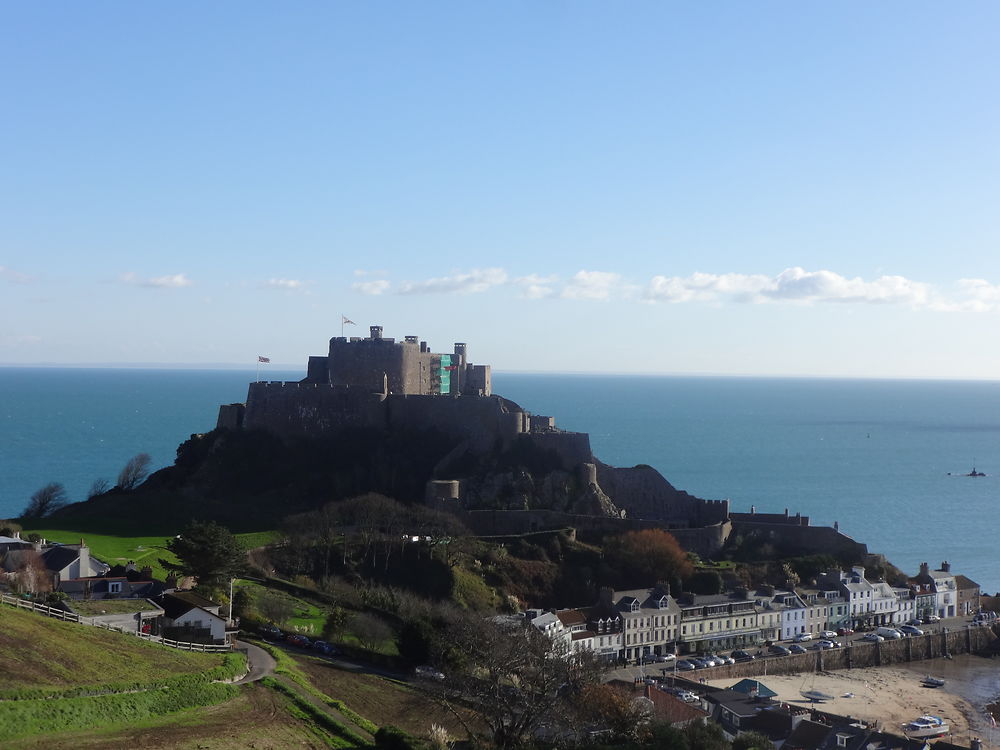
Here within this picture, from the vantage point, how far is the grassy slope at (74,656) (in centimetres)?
2891

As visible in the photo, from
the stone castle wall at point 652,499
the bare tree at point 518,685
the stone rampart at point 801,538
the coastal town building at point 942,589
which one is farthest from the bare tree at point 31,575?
the coastal town building at point 942,589

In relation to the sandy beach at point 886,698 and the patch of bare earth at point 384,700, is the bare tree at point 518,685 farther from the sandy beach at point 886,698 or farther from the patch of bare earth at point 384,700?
the sandy beach at point 886,698

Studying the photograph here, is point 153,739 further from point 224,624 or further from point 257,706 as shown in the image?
point 224,624

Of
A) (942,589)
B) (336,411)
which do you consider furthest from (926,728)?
(336,411)

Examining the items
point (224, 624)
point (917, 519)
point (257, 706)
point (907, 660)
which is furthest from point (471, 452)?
point (917, 519)

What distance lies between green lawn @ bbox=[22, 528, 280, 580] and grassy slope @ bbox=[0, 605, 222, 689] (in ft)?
50.0

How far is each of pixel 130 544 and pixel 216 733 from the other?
99.2 ft

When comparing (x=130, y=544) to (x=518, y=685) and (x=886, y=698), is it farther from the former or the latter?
(x=886, y=698)

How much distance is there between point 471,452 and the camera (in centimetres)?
6969

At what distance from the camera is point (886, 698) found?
53062 mm

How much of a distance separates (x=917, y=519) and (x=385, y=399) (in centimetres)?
5714

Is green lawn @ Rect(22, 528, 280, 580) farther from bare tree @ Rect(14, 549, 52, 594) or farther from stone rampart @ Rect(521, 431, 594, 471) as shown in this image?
stone rampart @ Rect(521, 431, 594, 471)

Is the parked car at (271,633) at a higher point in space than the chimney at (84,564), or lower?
lower

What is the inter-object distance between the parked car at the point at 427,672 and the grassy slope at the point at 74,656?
6.38 m
